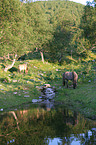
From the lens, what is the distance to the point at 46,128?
29.6 feet

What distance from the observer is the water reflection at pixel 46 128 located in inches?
295

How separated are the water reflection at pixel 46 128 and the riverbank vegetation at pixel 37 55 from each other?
5.53 ft

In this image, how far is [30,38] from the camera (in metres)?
31.2

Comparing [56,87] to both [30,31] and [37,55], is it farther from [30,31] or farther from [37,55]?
[37,55]

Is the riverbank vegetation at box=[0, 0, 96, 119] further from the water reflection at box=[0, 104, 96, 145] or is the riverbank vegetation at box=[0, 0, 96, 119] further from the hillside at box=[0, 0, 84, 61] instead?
the water reflection at box=[0, 104, 96, 145]

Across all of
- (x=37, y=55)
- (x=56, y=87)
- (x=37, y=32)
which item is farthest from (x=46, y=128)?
(x=37, y=55)

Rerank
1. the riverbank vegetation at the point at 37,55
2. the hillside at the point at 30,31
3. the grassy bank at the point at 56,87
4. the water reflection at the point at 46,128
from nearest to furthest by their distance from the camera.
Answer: the water reflection at the point at 46,128 < the grassy bank at the point at 56,87 < the riverbank vegetation at the point at 37,55 < the hillside at the point at 30,31

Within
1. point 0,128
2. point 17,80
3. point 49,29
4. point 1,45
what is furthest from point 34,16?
point 0,128

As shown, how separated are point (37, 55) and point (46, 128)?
35.0 m

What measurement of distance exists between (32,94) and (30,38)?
16.7m

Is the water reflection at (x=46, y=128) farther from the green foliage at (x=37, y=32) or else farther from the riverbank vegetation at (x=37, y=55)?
the green foliage at (x=37, y=32)

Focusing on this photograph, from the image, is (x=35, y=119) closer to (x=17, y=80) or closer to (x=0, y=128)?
(x=0, y=128)

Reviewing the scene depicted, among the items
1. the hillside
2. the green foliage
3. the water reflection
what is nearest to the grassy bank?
the water reflection

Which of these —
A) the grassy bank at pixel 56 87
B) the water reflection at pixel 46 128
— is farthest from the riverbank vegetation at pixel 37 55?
the water reflection at pixel 46 128
